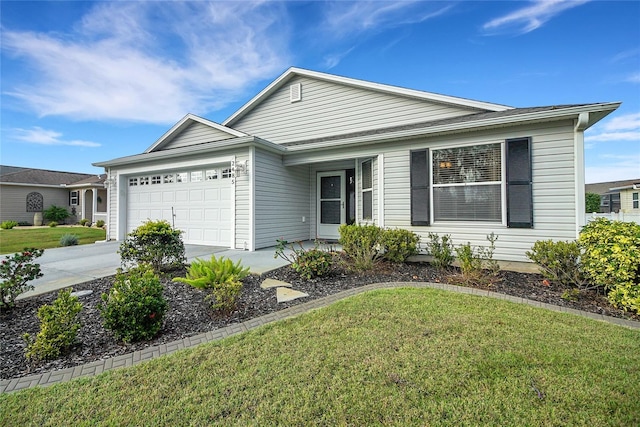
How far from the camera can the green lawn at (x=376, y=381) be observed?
1.73 metres

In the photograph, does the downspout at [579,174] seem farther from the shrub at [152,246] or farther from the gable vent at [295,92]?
the gable vent at [295,92]

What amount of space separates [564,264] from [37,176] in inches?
1154

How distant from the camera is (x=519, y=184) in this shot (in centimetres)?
552

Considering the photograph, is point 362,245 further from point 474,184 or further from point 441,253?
point 474,184

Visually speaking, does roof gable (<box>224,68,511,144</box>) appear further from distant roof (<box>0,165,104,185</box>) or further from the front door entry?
distant roof (<box>0,165,104,185</box>)

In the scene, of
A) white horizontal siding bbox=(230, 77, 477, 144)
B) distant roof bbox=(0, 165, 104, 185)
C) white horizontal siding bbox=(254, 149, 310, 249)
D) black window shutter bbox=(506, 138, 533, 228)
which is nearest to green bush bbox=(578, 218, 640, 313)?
black window shutter bbox=(506, 138, 533, 228)

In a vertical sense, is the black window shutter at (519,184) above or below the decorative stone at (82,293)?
above

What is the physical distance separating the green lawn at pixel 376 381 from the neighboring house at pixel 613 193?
25218 mm

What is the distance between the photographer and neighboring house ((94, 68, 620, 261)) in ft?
17.9

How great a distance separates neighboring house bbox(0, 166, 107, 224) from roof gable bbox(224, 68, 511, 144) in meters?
14.1

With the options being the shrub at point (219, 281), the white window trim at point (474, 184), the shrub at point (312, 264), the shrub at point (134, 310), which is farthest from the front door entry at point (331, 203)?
the shrub at point (134, 310)

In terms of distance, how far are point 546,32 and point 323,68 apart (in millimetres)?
6760

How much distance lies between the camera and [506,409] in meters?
1.77

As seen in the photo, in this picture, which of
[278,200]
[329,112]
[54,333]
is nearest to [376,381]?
[54,333]
